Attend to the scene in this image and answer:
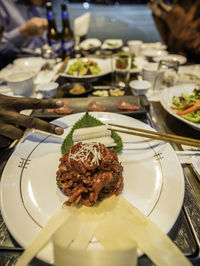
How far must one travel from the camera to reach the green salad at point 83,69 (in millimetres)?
3555

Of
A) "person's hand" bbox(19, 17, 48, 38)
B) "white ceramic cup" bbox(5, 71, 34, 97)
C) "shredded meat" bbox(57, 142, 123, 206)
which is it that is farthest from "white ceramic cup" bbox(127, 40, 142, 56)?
"shredded meat" bbox(57, 142, 123, 206)

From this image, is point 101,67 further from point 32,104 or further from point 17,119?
point 17,119

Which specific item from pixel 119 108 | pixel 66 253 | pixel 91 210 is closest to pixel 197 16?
pixel 119 108

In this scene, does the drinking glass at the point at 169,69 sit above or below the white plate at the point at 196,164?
above

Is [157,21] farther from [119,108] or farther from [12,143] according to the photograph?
[12,143]

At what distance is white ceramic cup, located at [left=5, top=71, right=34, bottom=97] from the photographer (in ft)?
9.29

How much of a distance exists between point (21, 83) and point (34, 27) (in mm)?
2796

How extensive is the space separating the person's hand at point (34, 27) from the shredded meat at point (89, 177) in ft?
14.7

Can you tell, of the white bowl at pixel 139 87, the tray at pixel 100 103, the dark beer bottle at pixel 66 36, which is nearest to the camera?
the tray at pixel 100 103

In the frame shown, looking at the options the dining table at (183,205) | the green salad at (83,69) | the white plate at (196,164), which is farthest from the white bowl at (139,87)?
the white plate at (196,164)

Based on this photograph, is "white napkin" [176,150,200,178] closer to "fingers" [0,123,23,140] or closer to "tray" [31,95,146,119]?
"tray" [31,95,146,119]

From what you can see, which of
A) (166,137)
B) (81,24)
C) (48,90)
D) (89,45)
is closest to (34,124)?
(166,137)

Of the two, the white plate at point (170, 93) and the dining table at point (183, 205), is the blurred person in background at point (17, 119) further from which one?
the white plate at point (170, 93)

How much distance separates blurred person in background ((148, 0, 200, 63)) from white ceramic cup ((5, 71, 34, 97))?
3.84 meters
